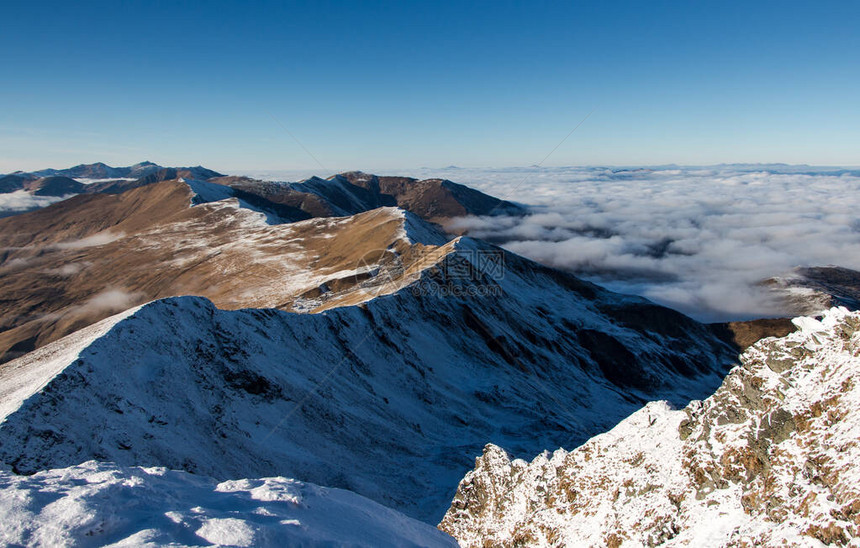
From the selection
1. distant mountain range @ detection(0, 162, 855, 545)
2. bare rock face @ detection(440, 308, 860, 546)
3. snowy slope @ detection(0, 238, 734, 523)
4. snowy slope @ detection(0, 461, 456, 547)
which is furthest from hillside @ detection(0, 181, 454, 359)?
snowy slope @ detection(0, 461, 456, 547)

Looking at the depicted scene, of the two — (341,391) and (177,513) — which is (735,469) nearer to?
(177,513)

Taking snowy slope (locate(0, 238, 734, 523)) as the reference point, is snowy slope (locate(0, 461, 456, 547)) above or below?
above

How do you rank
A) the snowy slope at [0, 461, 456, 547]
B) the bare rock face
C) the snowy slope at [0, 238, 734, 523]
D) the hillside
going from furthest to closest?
the hillside, the snowy slope at [0, 238, 734, 523], the bare rock face, the snowy slope at [0, 461, 456, 547]

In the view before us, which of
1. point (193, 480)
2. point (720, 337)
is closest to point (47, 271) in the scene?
point (193, 480)

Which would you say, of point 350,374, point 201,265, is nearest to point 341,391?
point 350,374

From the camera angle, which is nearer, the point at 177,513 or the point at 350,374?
the point at 177,513

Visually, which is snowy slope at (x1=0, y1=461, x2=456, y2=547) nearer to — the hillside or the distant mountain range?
the distant mountain range

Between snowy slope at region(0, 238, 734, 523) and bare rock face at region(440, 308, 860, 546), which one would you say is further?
snowy slope at region(0, 238, 734, 523)
